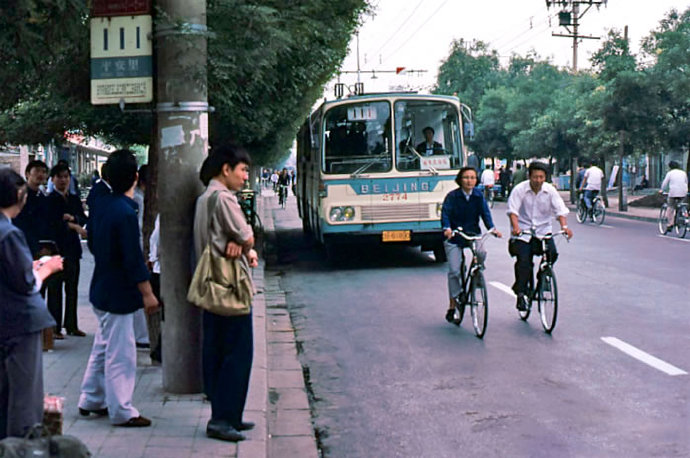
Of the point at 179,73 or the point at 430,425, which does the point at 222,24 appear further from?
the point at 430,425

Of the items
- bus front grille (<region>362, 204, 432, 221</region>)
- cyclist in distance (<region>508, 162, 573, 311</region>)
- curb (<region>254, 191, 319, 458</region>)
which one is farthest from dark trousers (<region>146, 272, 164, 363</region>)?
bus front grille (<region>362, 204, 432, 221</region>)

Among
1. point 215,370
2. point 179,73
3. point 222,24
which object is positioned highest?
point 222,24

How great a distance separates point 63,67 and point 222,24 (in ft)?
6.83

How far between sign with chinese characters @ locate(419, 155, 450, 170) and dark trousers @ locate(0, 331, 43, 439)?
11511mm

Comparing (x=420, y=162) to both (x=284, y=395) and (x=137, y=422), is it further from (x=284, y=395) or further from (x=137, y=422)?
(x=137, y=422)

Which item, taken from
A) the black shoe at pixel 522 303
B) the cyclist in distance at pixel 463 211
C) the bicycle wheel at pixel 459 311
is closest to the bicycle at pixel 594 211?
the black shoe at pixel 522 303

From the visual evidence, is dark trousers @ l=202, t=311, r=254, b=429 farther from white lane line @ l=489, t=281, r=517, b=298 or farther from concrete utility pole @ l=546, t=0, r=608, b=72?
concrete utility pole @ l=546, t=0, r=608, b=72

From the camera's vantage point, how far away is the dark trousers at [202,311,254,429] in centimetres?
527

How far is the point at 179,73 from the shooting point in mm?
6051

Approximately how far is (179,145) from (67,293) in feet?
10.9

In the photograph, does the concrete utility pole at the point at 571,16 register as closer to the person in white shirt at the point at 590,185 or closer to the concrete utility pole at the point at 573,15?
the concrete utility pole at the point at 573,15

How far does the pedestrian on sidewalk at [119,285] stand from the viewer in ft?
17.7

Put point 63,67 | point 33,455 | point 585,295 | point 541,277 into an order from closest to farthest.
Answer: point 33,455
point 63,67
point 541,277
point 585,295

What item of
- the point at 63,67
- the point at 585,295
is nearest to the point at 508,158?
the point at 585,295
